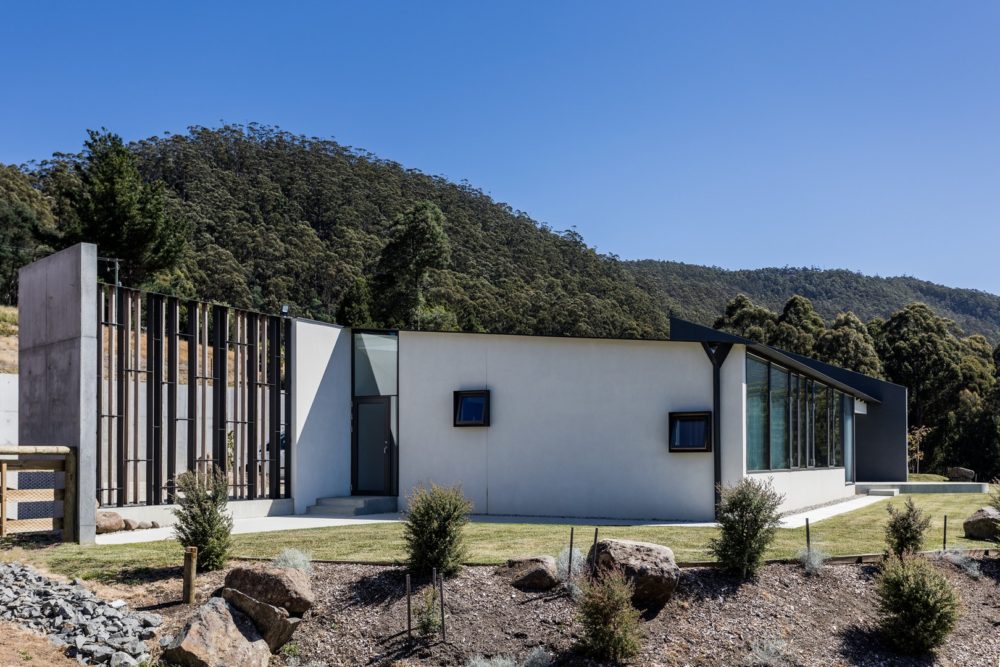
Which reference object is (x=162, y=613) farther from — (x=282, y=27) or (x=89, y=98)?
(x=89, y=98)

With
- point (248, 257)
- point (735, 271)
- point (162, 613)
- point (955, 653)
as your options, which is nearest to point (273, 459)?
point (162, 613)

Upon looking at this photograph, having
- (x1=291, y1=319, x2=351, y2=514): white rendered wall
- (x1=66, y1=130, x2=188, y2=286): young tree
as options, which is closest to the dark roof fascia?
(x1=291, y1=319, x2=351, y2=514): white rendered wall

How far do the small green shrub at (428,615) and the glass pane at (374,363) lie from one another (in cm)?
923

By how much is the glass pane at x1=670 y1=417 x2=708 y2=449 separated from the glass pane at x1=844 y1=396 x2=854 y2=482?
10936 millimetres

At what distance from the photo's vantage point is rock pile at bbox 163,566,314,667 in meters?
8.87

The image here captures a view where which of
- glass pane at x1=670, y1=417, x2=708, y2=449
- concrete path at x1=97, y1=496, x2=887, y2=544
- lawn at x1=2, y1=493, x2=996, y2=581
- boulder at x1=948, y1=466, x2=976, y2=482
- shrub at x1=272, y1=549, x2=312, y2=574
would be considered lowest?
boulder at x1=948, y1=466, x2=976, y2=482

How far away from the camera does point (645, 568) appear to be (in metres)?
9.83

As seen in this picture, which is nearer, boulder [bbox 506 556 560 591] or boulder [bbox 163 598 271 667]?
boulder [bbox 163 598 271 667]

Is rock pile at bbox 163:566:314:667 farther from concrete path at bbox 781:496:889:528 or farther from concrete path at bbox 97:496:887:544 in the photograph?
concrete path at bbox 781:496:889:528

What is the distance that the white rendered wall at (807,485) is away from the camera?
18453mm

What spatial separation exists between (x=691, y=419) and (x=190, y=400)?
29.3ft

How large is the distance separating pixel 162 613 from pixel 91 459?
4.15 m

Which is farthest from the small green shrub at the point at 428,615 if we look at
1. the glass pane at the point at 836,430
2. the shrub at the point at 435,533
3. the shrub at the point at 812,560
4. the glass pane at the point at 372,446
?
the glass pane at the point at 836,430

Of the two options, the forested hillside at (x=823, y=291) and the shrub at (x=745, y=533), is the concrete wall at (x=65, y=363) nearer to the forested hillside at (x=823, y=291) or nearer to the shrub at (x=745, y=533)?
the shrub at (x=745, y=533)
